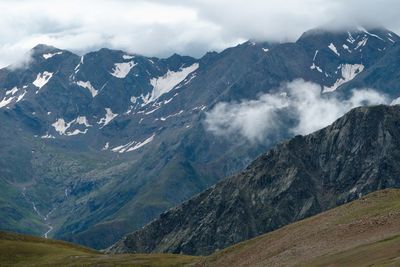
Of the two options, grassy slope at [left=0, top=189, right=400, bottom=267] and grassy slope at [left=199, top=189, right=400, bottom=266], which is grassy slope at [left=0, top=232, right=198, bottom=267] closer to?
grassy slope at [left=0, top=189, right=400, bottom=267]

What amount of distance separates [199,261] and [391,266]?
57626 millimetres

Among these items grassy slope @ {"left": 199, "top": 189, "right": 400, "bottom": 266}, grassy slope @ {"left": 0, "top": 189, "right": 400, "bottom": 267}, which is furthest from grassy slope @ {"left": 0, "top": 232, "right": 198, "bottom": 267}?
grassy slope @ {"left": 199, "top": 189, "right": 400, "bottom": 266}

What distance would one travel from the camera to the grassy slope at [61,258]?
424ft

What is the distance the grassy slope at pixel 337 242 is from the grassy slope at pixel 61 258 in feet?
53.2

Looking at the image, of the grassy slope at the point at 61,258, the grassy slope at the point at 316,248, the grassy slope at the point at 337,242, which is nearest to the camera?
the grassy slope at the point at 337,242

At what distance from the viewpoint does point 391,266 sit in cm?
6488

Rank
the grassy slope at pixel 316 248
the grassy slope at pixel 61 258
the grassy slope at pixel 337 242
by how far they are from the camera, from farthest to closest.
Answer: the grassy slope at pixel 61 258
the grassy slope at pixel 316 248
the grassy slope at pixel 337 242

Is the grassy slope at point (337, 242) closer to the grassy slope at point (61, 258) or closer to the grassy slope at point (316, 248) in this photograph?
the grassy slope at point (316, 248)

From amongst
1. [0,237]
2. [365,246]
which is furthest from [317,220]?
[0,237]

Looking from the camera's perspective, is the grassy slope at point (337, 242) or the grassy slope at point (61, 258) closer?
the grassy slope at point (337, 242)

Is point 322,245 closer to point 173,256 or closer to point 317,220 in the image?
point 317,220

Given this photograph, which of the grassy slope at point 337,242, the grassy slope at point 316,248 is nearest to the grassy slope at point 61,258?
the grassy slope at point 316,248

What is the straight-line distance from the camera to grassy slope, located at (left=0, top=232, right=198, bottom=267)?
129225mm

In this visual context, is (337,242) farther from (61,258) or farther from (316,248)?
(61,258)
